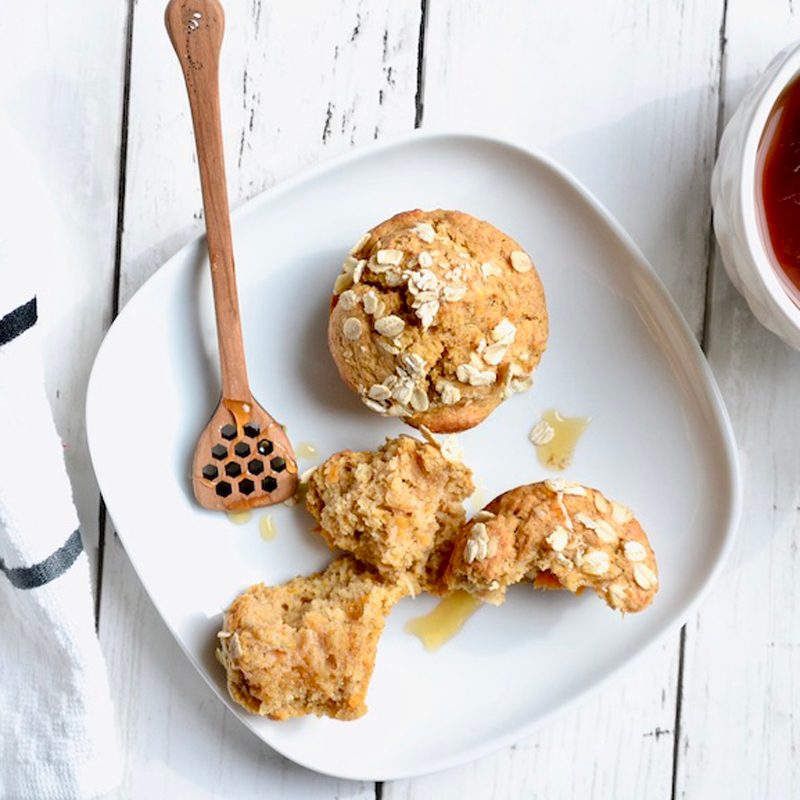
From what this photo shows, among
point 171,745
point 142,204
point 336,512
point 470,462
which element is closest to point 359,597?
point 336,512

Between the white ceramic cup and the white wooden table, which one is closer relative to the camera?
the white ceramic cup

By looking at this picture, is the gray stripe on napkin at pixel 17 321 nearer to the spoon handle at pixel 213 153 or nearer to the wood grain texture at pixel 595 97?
the spoon handle at pixel 213 153

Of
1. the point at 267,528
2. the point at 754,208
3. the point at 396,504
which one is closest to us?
the point at 754,208

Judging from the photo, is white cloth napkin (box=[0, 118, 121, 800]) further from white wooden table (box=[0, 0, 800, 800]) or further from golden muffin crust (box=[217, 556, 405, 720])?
golden muffin crust (box=[217, 556, 405, 720])

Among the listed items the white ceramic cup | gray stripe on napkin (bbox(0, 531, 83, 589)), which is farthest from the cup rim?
gray stripe on napkin (bbox(0, 531, 83, 589))

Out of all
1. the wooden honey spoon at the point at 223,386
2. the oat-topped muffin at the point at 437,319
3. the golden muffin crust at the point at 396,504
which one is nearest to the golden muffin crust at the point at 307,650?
the golden muffin crust at the point at 396,504

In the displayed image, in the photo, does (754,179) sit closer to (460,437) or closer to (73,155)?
(460,437)

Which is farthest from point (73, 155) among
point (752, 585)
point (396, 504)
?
point (752, 585)
